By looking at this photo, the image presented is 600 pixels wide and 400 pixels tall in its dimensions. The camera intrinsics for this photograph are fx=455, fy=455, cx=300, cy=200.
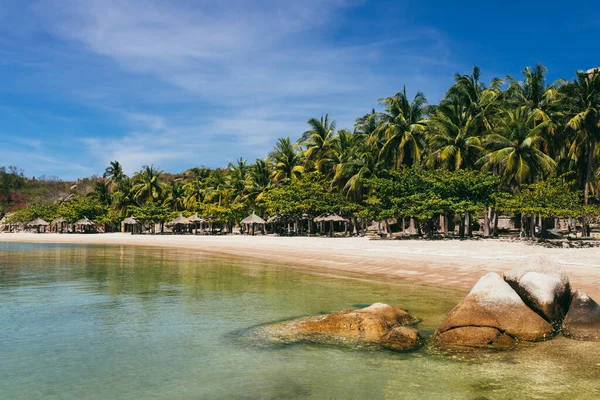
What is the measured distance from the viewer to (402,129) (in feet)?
137

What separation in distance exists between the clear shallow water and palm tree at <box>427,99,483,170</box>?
82.1 ft

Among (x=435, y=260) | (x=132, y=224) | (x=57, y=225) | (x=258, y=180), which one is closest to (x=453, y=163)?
(x=435, y=260)

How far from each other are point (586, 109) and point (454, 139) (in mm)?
9596

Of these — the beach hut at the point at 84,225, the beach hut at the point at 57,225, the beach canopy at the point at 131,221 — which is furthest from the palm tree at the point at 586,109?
the beach hut at the point at 57,225

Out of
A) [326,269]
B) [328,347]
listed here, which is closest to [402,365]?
[328,347]

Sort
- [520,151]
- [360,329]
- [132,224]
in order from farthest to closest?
[132,224], [520,151], [360,329]

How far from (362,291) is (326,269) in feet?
22.7

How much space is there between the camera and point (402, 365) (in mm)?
7625

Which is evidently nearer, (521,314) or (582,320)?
(521,314)

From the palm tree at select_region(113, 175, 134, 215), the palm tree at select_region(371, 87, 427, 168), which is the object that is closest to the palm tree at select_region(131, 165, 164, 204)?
the palm tree at select_region(113, 175, 134, 215)

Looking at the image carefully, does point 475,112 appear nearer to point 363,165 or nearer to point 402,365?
point 363,165

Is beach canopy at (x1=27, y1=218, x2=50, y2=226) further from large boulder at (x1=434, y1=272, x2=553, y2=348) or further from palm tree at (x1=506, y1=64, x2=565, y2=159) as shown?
large boulder at (x1=434, y1=272, x2=553, y2=348)

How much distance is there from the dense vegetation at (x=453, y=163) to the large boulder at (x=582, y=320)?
710 inches

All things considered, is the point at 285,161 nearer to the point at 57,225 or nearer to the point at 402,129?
the point at 402,129
